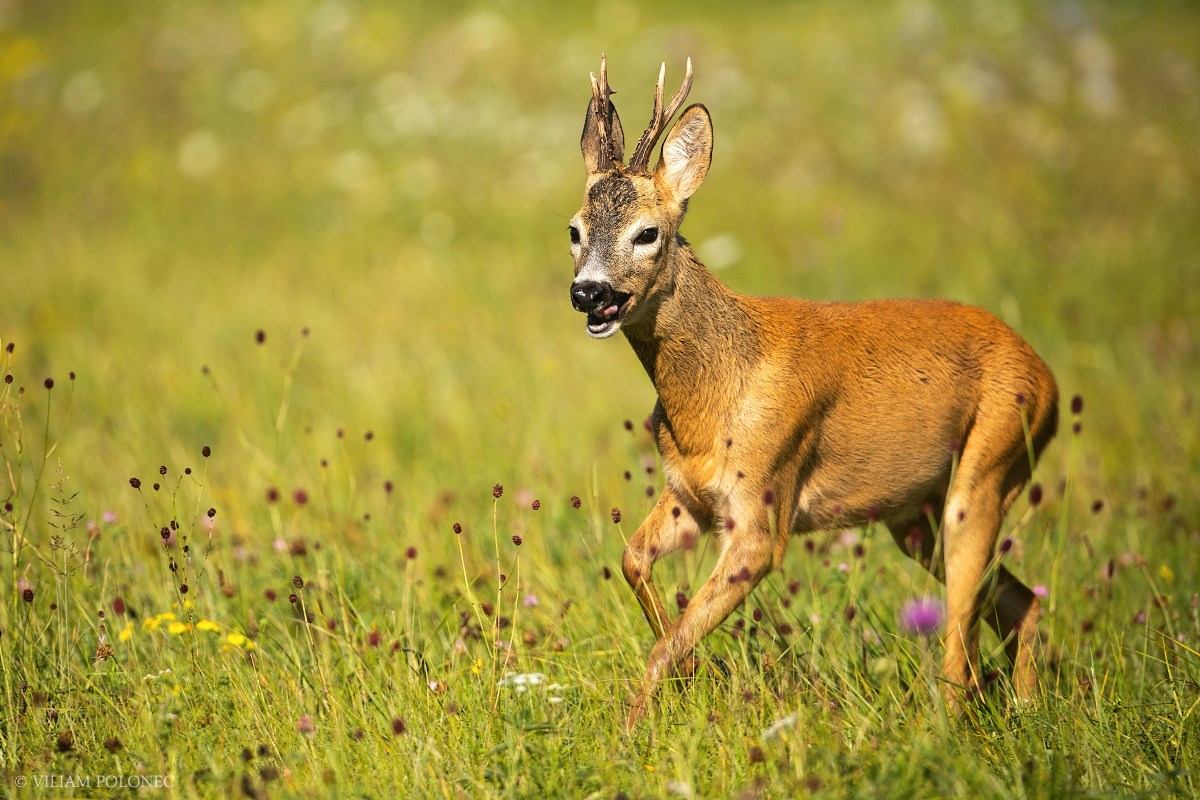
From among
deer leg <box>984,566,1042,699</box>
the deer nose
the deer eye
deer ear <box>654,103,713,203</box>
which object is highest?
deer ear <box>654,103,713,203</box>

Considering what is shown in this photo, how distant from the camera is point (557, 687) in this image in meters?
3.75

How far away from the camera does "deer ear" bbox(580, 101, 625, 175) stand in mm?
4711

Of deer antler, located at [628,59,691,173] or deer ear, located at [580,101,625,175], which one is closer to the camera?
deer antler, located at [628,59,691,173]

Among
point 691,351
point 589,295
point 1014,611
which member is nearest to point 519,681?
point 589,295

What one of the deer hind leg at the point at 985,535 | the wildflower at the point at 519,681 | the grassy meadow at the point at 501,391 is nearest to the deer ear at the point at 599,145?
the grassy meadow at the point at 501,391

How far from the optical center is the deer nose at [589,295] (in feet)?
13.6

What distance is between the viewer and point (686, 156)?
15.6 ft

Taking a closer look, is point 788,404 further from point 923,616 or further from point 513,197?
point 513,197

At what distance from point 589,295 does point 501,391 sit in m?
3.70

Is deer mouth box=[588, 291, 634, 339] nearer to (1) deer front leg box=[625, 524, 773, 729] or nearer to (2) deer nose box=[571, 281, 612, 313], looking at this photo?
(2) deer nose box=[571, 281, 612, 313]

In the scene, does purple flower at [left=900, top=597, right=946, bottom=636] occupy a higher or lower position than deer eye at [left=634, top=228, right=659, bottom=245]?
lower

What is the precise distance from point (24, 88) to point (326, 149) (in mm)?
5683

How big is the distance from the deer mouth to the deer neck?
0.19 metres

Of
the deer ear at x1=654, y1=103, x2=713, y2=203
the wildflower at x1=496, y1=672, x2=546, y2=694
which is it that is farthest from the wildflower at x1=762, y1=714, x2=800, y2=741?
the deer ear at x1=654, y1=103, x2=713, y2=203
